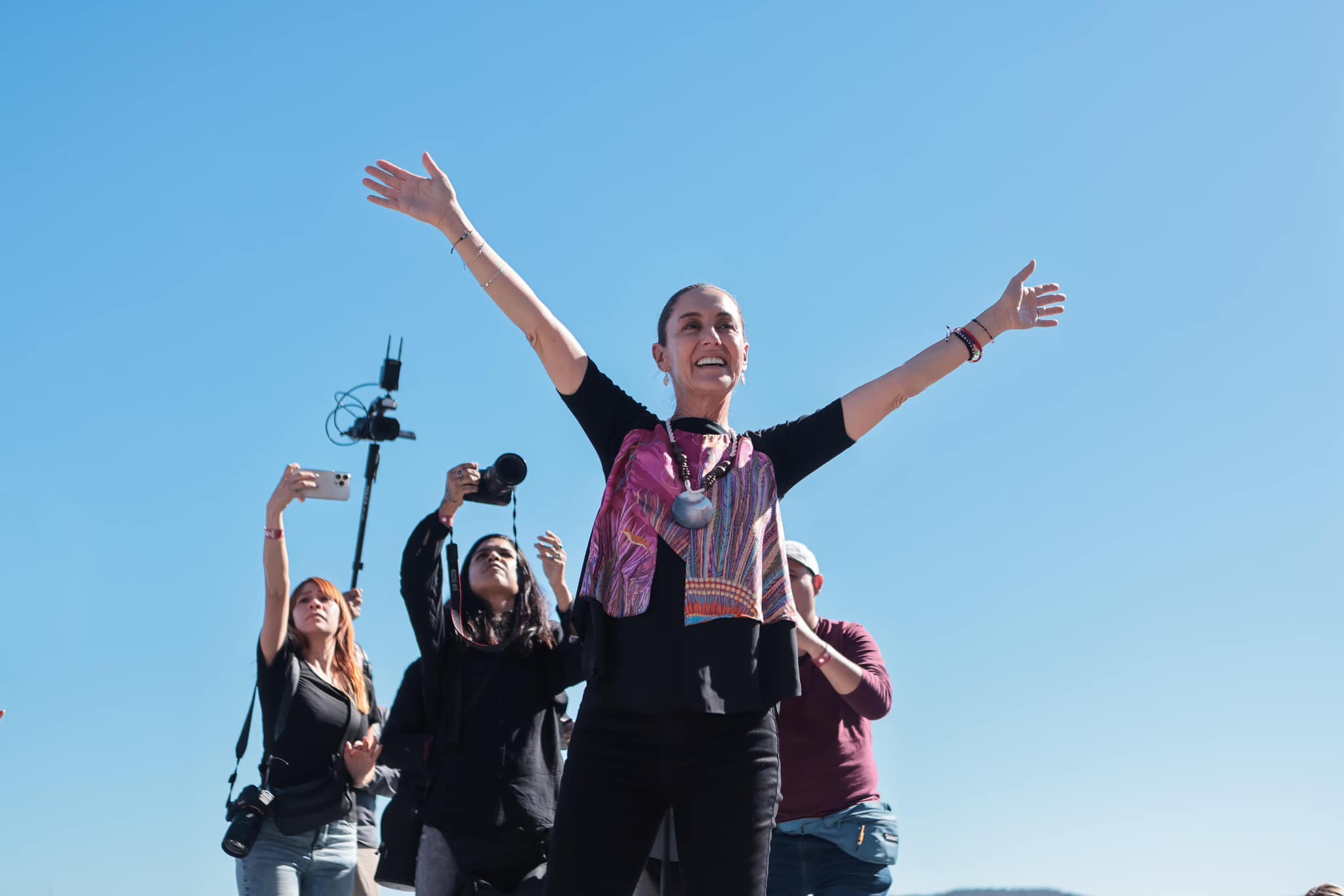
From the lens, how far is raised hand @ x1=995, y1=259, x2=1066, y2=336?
329cm

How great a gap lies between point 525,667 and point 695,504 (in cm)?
235

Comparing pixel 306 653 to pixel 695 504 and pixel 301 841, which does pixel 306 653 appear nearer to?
pixel 301 841

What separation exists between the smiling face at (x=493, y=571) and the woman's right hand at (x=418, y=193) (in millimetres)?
2454

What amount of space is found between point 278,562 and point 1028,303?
11.6ft

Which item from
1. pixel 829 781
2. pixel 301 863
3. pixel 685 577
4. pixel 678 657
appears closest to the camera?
pixel 678 657

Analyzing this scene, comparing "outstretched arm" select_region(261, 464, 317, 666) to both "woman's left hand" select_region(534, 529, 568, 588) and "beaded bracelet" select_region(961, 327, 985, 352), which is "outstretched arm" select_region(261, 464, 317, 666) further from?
"beaded bracelet" select_region(961, 327, 985, 352)

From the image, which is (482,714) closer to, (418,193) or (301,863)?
(301,863)

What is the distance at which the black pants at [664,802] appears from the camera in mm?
2699

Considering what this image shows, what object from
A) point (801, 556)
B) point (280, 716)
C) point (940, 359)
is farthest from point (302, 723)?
point (940, 359)

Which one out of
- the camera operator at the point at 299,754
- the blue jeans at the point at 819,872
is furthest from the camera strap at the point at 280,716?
the blue jeans at the point at 819,872

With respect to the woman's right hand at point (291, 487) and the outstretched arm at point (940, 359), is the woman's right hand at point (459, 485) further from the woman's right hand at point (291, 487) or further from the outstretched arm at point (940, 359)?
the outstretched arm at point (940, 359)

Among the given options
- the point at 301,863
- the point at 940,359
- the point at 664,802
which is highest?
the point at 940,359

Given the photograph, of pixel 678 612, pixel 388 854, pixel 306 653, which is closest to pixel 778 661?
pixel 678 612

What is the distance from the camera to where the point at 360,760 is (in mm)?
5375
